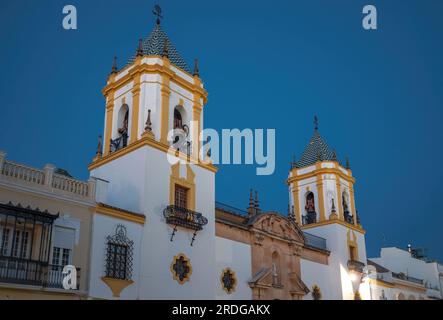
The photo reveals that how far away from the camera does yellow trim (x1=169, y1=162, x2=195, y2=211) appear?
24.7 m

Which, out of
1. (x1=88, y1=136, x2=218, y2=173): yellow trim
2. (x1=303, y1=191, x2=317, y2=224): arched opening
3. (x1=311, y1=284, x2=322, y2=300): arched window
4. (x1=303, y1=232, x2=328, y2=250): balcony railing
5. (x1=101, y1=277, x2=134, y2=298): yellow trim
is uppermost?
(x1=303, y1=191, x2=317, y2=224): arched opening

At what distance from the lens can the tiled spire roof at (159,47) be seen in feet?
93.6

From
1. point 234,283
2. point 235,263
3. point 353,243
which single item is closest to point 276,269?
point 235,263

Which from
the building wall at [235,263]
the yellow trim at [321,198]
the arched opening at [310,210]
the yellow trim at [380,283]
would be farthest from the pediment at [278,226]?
the yellow trim at [380,283]

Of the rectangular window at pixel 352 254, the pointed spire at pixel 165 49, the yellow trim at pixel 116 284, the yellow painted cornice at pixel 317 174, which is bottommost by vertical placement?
the yellow trim at pixel 116 284

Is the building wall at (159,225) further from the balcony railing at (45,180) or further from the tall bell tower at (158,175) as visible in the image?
the balcony railing at (45,180)

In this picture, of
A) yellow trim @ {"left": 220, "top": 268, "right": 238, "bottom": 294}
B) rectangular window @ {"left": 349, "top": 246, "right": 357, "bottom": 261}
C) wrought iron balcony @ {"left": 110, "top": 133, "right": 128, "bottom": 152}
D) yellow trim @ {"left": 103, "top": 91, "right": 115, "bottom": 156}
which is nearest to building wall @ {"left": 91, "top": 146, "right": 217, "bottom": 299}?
yellow trim @ {"left": 220, "top": 268, "right": 238, "bottom": 294}

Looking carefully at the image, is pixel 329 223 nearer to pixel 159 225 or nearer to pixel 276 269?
pixel 276 269

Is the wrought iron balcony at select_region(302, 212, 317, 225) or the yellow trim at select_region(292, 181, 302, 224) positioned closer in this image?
the wrought iron balcony at select_region(302, 212, 317, 225)

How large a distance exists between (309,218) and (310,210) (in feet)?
2.46

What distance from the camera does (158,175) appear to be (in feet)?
79.6

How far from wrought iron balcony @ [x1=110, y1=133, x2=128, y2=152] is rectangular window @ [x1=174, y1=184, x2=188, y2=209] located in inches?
144

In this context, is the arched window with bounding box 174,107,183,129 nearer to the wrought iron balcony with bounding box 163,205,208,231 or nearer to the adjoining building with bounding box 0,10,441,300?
the adjoining building with bounding box 0,10,441,300

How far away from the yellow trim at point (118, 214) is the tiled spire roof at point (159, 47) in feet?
33.0
